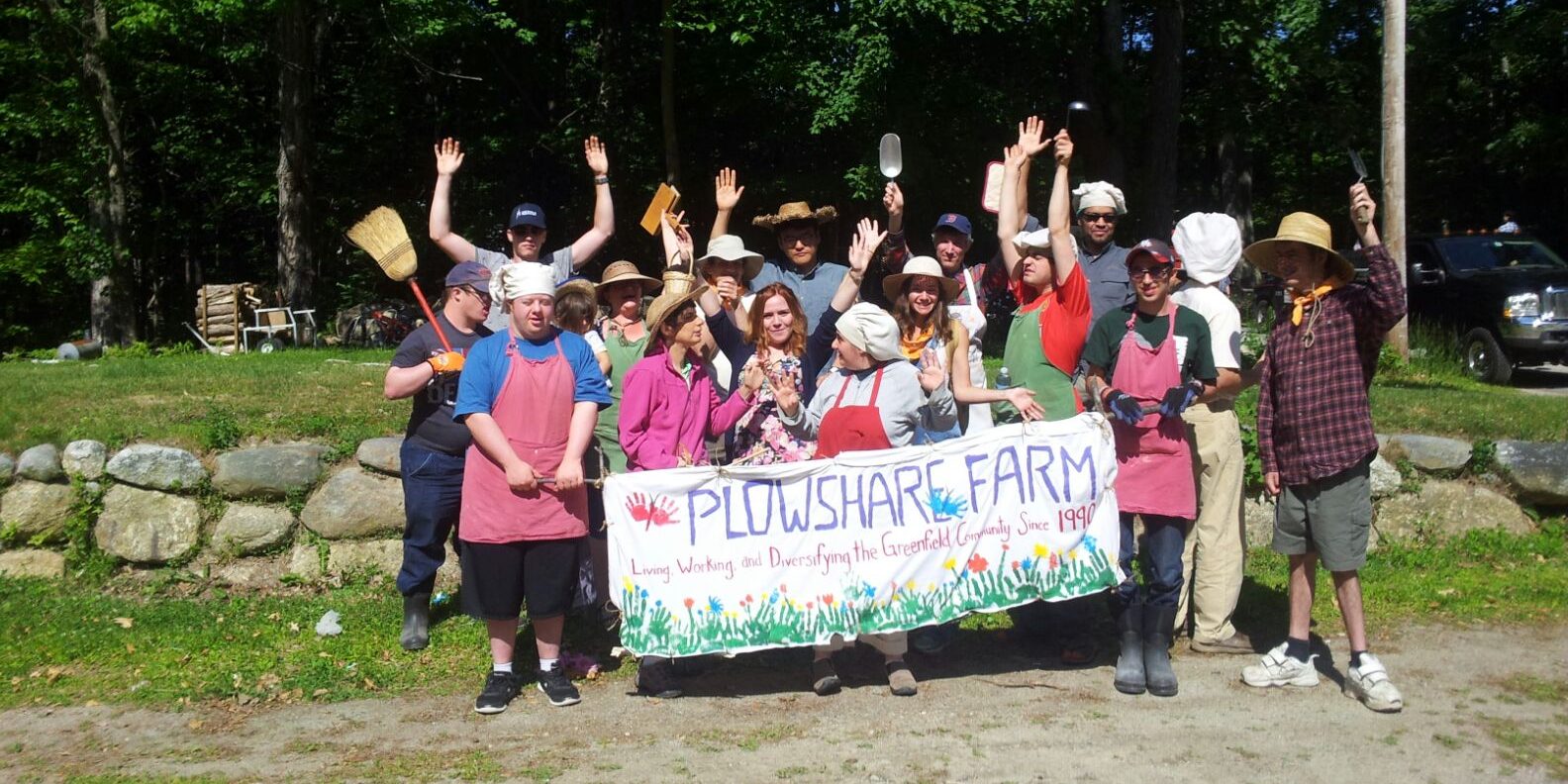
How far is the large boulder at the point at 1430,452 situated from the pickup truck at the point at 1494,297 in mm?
7073

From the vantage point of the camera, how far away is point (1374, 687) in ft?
17.0

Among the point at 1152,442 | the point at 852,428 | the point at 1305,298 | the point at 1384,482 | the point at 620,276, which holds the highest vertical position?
the point at 620,276

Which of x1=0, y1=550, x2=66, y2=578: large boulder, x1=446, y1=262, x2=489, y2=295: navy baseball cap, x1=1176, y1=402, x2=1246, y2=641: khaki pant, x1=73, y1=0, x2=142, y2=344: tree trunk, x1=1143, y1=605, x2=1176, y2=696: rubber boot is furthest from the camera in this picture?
x1=73, y1=0, x2=142, y2=344: tree trunk

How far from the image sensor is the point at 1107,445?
557 cm

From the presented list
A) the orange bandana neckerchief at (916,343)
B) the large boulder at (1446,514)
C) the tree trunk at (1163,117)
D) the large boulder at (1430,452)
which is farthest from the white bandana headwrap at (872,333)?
the tree trunk at (1163,117)

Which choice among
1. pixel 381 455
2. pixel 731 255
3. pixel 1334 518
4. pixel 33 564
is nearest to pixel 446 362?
pixel 731 255

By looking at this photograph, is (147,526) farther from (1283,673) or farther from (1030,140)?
(1283,673)

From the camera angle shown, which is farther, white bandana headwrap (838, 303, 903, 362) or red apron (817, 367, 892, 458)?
red apron (817, 367, 892, 458)

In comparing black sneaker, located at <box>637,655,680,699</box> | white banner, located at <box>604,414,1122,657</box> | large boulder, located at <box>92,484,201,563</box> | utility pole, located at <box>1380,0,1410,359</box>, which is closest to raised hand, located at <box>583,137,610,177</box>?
white banner, located at <box>604,414,1122,657</box>

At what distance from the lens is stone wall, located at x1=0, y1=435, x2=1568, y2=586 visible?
7.30 meters

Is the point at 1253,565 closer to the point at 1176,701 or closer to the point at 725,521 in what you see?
the point at 1176,701

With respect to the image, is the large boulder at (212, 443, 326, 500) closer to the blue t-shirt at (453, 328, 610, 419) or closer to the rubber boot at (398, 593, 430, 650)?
the rubber boot at (398, 593, 430, 650)

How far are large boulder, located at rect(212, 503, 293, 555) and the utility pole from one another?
994 cm

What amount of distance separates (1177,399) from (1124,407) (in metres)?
0.23
